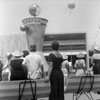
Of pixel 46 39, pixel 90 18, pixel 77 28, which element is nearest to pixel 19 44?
pixel 46 39

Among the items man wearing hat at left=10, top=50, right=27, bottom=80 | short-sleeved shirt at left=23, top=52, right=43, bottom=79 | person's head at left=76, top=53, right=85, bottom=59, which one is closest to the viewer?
man wearing hat at left=10, top=50, right=27, bottom=80

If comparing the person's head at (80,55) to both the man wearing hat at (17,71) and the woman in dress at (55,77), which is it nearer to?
the woman in dress at (55,77)

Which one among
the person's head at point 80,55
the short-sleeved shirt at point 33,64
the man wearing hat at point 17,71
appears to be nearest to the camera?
the man wearing hat at point 17,71

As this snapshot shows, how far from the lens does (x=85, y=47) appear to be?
376 inches

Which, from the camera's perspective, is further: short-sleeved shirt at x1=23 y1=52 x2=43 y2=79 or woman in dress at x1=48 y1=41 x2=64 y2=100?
short-sleeved shirt at x1=23 y1=52 x2=43 y2=79

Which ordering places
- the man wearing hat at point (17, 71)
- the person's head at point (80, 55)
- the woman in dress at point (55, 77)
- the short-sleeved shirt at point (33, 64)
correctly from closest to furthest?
1. the man wearing hat at point (17, 71)
2. the woman in dress at point (55, 77)
3. the short-sleeved shirt at point (33, 64)
4. the person's head at point (80, 55)

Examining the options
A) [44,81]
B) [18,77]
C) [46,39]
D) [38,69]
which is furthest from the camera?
[46,39]

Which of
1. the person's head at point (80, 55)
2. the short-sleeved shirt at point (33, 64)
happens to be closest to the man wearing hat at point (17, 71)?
the short-sleeved shirt at point (33, 64)

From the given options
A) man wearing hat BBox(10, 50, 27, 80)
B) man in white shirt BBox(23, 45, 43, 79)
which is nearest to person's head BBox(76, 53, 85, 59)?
man in white shirt BBox(23, 45, 43, 79)

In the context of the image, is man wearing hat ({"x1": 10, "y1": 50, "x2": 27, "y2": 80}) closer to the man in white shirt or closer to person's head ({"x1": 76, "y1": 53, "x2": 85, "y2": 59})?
the man in white shirt

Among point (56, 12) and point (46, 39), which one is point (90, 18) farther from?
point (46, 39)

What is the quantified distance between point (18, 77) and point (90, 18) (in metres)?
6.82

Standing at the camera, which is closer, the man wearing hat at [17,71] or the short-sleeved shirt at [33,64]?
the man wearing hat at [17,71]

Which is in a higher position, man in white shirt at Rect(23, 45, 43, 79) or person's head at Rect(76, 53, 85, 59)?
man in white shirt at Rect(23, 45, 43, 79)
